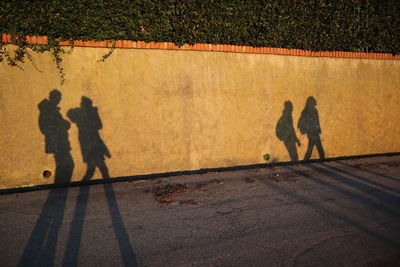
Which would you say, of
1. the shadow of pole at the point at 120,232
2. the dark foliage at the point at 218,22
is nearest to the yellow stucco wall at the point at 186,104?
the dark foliage at the point at 218,22

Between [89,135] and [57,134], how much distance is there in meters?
0.63

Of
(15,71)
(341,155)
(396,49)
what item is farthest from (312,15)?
(15,71)

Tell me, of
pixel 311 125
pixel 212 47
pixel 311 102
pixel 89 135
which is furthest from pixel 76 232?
Answer: pixel 311 102

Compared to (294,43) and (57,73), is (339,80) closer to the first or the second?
(294,43)

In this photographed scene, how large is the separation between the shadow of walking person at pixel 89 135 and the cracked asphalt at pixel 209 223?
1.89 ft

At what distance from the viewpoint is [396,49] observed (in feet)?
29.9

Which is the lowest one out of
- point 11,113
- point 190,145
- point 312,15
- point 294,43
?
point 190,145

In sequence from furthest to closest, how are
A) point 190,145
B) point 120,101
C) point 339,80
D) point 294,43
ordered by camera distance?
point 339,80
point 294,43
point 190,145
point 120,101

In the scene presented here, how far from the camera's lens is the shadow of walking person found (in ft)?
20.0

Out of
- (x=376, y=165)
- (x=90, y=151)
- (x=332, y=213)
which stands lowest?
(x=332, y=213)

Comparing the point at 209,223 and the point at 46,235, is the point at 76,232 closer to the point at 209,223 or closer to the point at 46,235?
the point at 46,235

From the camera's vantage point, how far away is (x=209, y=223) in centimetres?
418

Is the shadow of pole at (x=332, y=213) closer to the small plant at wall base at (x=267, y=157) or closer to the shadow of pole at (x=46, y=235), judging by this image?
the small plant at wall base at (x=267, y=157)

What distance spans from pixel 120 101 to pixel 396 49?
8.78 metres
